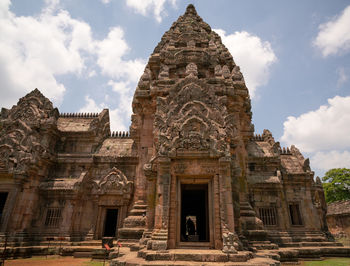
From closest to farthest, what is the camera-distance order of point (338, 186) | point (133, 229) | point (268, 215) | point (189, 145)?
point (189, 145) < point (133, 229) < point (268, 215) < point (338, 186)

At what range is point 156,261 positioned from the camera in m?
5.73

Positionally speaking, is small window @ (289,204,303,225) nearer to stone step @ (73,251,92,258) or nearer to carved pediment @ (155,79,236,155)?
carved pediment @ (155,79,236,155)

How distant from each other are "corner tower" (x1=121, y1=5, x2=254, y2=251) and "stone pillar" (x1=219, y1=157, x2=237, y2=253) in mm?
30

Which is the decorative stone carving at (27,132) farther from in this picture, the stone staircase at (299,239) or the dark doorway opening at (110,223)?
the stone staircase at (299,239)

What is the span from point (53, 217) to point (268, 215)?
14589 millimetres

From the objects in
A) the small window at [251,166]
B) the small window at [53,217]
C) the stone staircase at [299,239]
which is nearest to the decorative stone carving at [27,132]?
the small window at [53,217]

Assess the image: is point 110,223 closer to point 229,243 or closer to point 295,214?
point 229,243

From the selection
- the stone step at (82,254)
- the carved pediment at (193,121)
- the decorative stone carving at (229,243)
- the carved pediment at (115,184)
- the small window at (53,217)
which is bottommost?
the stone step at (82,254)

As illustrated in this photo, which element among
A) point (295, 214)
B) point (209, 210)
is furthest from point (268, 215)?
point (209, 210)

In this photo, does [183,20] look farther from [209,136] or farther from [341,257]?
[341,257]

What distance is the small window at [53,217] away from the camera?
1403 centimetres

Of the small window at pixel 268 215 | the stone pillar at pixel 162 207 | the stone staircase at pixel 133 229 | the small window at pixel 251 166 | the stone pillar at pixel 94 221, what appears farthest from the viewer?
the small window at pixel 251 166

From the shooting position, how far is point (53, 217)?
14.2 metres

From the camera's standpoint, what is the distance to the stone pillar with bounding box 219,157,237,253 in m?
6.28
